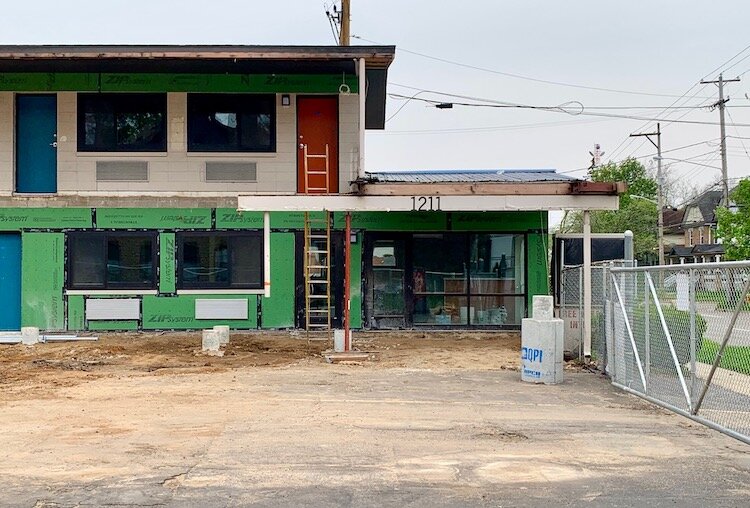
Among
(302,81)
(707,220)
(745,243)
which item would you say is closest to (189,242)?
(302,81)

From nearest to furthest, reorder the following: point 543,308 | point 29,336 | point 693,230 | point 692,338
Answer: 1. point 692,338
2. point 543,308
3. point 29,336
4. point 693,230

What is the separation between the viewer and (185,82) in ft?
66.4

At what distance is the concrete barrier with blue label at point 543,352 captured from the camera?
13370mm

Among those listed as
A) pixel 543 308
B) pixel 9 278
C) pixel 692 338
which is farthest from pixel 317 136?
pixel 692 338

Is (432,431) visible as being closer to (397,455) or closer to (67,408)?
(397,455)

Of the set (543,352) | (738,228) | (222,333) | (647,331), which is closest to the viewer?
(647,331)

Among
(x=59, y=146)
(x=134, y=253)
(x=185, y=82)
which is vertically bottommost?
(x=134, y=253)

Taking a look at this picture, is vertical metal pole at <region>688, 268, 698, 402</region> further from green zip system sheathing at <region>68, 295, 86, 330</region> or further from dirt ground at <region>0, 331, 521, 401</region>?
green zip system sheathing at <region>68, 295, 86, 330</region>

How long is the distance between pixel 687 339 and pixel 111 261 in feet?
45.9

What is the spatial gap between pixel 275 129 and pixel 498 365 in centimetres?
816

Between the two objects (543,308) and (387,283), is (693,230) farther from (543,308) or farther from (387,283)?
(543,308)

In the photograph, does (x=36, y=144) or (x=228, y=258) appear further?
(x=36, y=144)

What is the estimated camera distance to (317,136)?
66.4 ft

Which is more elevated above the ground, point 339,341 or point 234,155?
point 234,155
